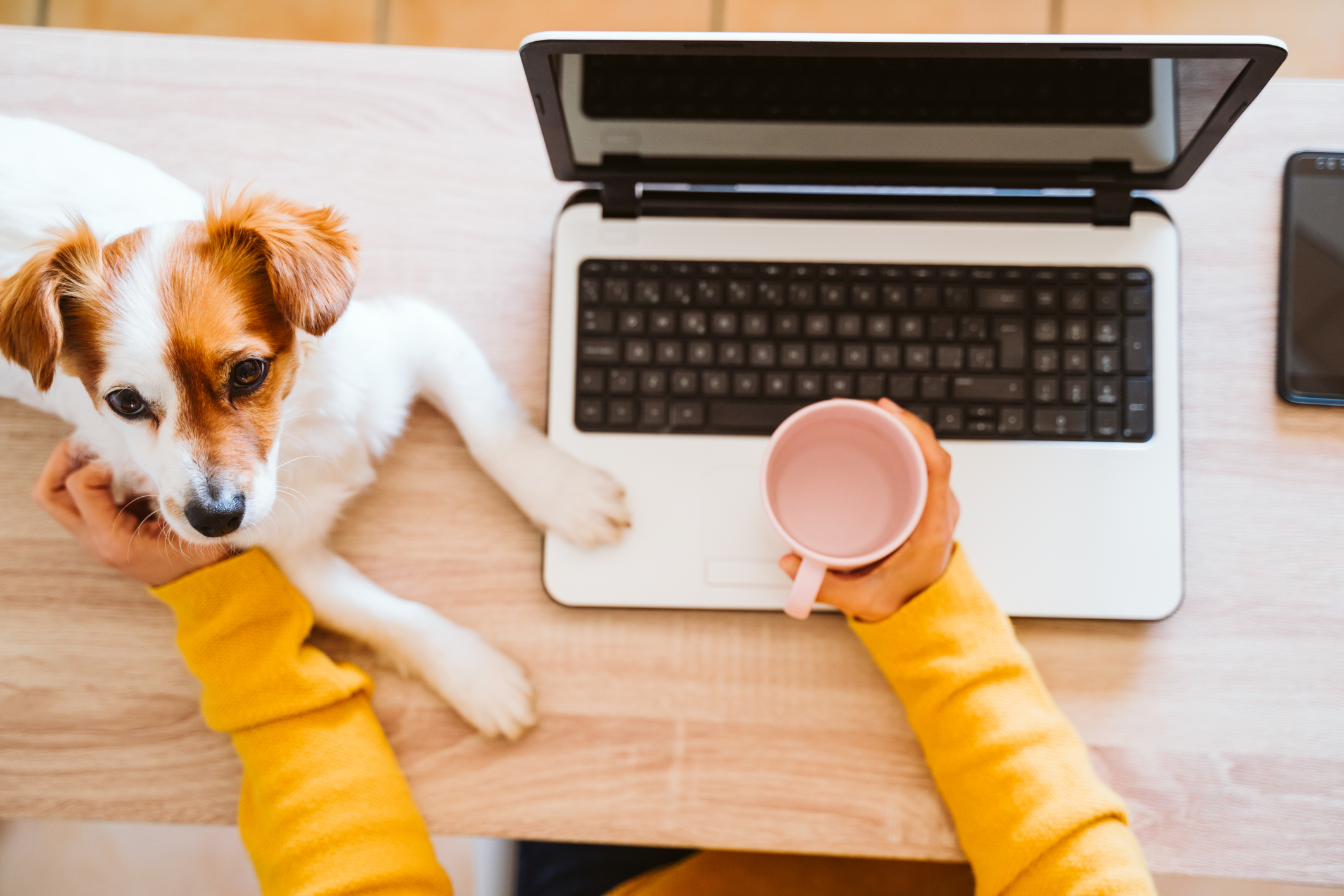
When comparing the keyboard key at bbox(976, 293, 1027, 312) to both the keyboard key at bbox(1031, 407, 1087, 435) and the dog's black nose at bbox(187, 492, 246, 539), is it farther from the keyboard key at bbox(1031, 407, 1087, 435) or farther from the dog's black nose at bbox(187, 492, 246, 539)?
the dog's black nose at bbox(187, 492, 246, 539)

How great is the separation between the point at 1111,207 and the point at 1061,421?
0.23 metres

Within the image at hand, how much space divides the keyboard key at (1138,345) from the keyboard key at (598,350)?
0.51m

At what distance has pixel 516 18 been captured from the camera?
147 cm

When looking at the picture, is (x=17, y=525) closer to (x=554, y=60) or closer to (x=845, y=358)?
(x=554, y=60)

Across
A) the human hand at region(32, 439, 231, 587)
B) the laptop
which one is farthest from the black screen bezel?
the human hand at region(32, 439, 231, 587)

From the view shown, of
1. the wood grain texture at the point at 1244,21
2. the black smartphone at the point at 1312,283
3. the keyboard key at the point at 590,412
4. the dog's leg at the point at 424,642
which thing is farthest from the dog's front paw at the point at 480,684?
the wood grain texture at the point at 1244,21

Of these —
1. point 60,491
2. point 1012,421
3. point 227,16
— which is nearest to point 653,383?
point 1012,421

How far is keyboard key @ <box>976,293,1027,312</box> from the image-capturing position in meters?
0.83

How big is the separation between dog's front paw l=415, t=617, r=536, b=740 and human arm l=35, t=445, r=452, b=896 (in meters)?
0.08

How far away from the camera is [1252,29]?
142 centimetres

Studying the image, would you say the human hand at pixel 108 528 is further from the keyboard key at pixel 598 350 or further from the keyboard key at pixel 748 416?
the keyboard key at pixel 748 416

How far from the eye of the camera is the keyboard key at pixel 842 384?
834 mm

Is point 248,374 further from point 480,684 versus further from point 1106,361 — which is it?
point 1106,361

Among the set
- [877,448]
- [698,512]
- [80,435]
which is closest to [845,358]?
[877,448]
